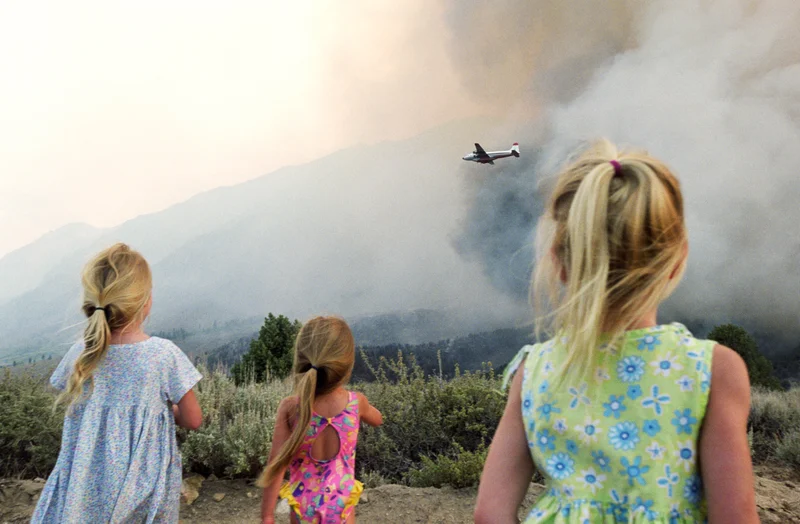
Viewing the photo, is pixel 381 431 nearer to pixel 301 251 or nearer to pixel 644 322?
pixel 644 322

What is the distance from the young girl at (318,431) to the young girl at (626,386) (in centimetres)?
113

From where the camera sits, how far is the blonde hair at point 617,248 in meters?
0.98

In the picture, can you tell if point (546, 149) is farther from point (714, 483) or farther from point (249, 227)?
point (714, 483)

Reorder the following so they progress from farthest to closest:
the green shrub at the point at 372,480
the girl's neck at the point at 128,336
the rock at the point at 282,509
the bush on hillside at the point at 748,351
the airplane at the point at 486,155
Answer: the airplane at the point at 486,155 < the bush on hillside at the point at 748,351 < the green shrub at the point at 372,480 < the rock at the point at 282,509 < the girl's neck at the point at 128,336

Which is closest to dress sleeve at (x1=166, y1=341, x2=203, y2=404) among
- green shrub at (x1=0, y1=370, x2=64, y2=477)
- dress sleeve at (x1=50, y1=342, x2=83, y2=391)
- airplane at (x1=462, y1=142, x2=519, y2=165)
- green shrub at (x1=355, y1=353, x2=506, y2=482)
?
dress sleeve at (x1=50, y1=342, x2=83, y2=391)

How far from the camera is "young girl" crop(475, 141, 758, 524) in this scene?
3.15ft

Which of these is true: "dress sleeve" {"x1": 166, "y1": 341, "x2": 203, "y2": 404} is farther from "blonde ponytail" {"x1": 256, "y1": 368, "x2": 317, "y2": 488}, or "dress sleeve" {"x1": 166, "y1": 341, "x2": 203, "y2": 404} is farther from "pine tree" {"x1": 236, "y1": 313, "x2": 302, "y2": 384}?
"pine tree" {"x1": 236, "y1": 313, "x2": 302, "y2": 384}

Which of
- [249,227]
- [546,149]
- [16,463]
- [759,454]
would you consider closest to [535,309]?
[16,463]

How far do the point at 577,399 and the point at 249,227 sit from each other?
1398 centimetres

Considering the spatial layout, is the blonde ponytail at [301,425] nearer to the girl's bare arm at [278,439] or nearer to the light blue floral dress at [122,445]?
the girl's bare arm at [278,439]

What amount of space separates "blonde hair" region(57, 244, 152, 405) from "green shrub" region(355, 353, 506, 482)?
8.51ft

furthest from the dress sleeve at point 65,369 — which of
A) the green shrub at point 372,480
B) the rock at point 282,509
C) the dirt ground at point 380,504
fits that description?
the green shrub at point 372,480

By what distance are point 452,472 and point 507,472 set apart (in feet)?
9.28

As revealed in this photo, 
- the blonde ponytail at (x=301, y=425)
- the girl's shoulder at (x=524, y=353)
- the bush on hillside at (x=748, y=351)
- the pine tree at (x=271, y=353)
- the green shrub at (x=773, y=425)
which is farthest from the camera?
the bush on hillside at (x=748, y=351)
